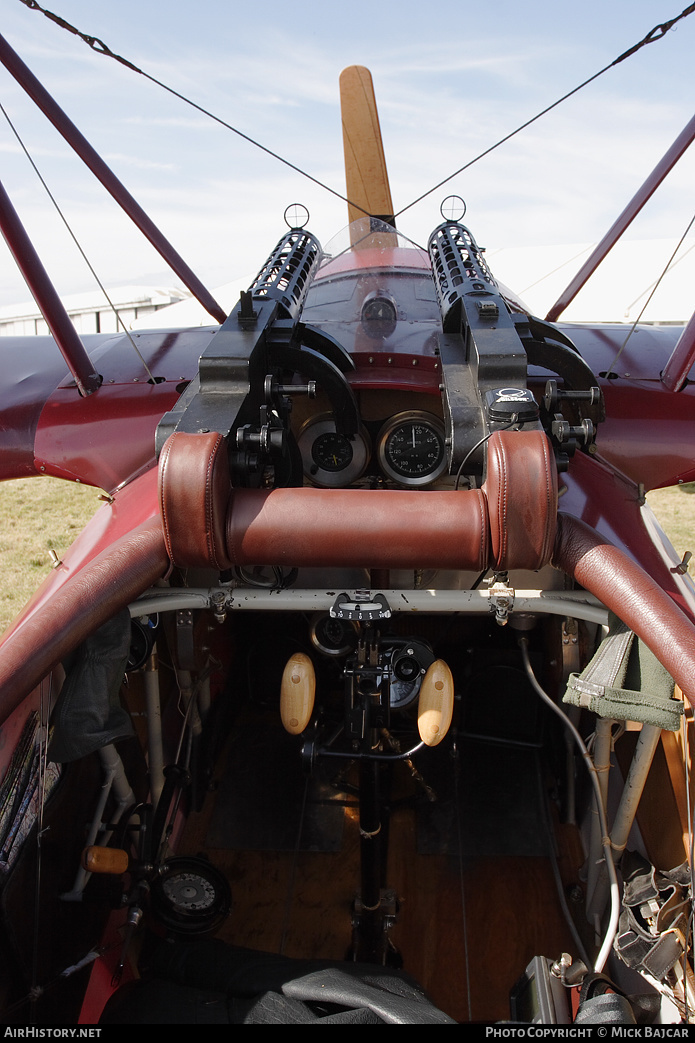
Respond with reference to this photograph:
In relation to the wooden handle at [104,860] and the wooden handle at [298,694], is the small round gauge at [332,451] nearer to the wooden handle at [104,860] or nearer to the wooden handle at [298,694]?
the wooden handle at [298,694]

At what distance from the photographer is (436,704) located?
2525 millimetres

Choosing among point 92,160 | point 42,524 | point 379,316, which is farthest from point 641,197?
point 42,524

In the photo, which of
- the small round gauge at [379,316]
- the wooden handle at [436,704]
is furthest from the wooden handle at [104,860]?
the small round gauge at [379,316]

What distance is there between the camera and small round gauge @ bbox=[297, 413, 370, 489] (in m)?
3.06

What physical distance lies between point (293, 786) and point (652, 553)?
2.52 m

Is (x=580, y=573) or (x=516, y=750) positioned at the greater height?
(x=580, y=573)

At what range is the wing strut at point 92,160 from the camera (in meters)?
3.79

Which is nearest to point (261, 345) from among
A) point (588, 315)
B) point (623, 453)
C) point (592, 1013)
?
point (623, 453)

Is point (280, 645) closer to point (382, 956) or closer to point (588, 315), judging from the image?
point (382, 956)

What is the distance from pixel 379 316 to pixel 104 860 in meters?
2.74

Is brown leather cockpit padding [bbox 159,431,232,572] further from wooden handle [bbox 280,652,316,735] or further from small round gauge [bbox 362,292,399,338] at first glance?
small round gauge [bbox 362,292,399,338]

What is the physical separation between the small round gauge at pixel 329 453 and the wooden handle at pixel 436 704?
37.0 inches

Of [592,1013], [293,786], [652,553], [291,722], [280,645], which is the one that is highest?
[652,553]

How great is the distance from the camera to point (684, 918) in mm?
2424
